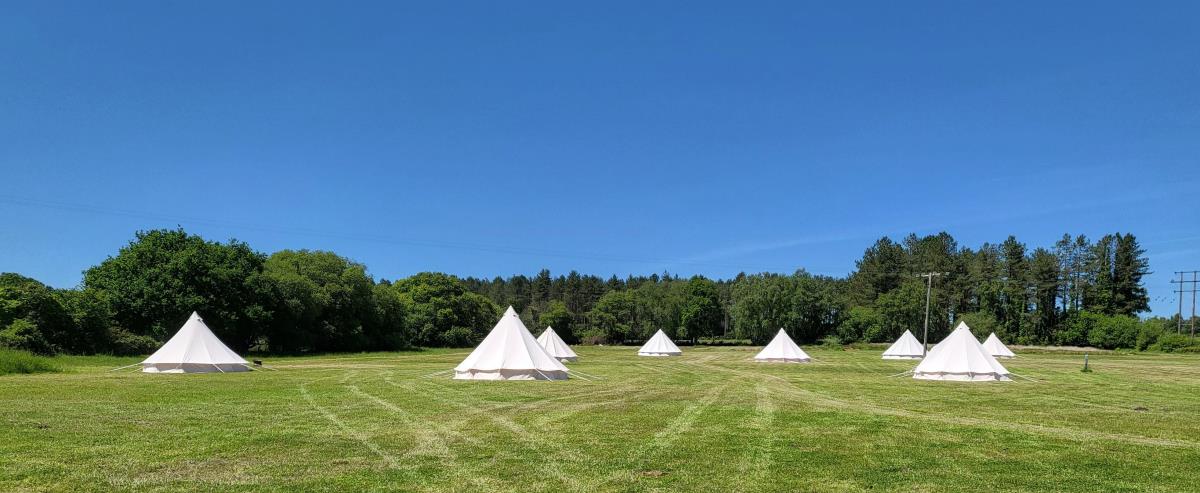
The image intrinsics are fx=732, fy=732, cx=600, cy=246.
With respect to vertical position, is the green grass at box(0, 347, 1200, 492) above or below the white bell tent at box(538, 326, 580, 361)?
above

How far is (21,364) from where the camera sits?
2280 cm

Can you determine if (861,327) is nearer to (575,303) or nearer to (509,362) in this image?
(575,303)

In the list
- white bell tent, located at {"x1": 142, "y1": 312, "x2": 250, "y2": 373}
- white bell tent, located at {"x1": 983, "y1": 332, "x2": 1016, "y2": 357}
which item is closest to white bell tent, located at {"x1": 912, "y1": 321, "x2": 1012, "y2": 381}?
white bell tent, located at {"x1": 142, "y1": 312, "x2": 250, "y2": 373}

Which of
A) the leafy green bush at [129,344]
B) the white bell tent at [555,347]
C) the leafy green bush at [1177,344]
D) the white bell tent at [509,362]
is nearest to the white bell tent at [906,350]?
the white bell tent at [555,347]

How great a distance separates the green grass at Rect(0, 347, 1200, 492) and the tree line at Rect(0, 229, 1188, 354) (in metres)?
23.1

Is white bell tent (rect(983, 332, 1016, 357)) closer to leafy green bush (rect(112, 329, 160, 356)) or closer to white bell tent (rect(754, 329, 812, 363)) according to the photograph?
white bell tent (rect(754, 329, 812, 363))

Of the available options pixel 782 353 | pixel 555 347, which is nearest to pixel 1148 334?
pixel 782 353

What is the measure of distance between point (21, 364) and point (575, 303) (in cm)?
10214

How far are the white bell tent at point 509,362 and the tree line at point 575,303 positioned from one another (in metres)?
21.1

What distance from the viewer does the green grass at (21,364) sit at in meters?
22.2

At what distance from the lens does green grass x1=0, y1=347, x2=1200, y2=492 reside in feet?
24.8

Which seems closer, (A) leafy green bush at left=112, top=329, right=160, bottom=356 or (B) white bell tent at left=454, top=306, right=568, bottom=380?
(B) white bell tent at left=454, top=306, right=568, bottom=380

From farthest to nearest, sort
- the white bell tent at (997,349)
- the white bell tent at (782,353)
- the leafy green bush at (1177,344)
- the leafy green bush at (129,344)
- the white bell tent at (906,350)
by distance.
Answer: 1. the leafy green bush at (1177,344)
2. the white bell tent at (997,349)
3. the white bell tent at (906,350)
4. the white bell tent at (782,353)
5. the leafy green bush at (129,344)

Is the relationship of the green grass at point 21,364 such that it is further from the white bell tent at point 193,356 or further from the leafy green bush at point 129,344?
the leafy green bush at point 129,344
